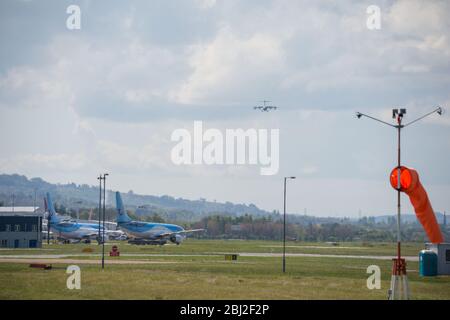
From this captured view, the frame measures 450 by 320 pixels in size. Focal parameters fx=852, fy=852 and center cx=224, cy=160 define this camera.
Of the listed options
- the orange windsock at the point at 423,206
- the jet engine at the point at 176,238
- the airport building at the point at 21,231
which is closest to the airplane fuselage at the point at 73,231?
the jet engine at the point at 176,238

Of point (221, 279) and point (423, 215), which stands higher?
point (423, 215)

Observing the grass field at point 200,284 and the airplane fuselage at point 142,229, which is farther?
the airplane fuselage at point 142,229

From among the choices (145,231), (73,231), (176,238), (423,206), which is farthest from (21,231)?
(423,206)

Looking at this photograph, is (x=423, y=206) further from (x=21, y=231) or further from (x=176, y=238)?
(x=176, y=238)

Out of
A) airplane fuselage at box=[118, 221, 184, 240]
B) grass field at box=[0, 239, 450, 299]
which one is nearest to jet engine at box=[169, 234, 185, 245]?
airplane fuselage at box=[118, 221, 184, 240]

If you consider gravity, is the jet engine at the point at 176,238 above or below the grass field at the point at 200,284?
above

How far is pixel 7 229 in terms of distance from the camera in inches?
6014

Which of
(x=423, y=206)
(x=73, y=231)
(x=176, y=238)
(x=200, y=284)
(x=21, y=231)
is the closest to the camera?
(x=200, y=284)

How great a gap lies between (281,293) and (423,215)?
81.5ft

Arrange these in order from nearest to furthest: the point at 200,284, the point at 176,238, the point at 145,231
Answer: the point at 200,284 → the point at 145,231 → the point at 176,238

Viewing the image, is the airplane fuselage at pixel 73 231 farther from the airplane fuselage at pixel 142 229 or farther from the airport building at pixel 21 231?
the airport building at pixel 21 231
